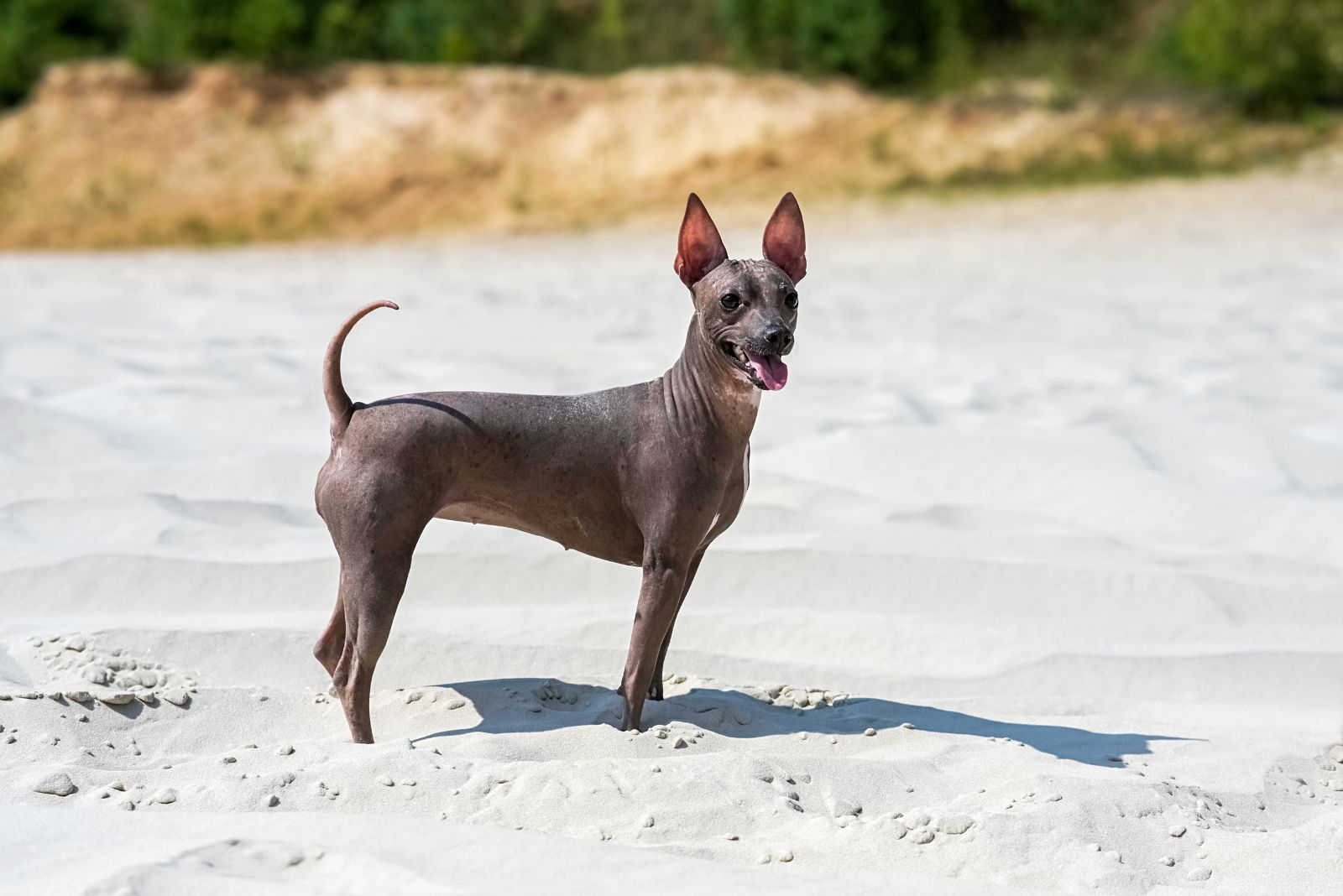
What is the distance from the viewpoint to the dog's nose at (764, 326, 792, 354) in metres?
2.92

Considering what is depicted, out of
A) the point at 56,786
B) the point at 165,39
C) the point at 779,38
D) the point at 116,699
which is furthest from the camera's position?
the point at 165,39

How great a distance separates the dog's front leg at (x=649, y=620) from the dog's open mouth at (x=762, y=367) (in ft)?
1.26

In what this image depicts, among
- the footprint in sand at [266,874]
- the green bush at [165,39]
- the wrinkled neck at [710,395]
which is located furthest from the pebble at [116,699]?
the green bush at [165,39]

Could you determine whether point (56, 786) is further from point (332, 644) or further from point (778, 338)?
point (778, 338)

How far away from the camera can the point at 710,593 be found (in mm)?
4145

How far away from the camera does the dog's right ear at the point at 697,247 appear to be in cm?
309

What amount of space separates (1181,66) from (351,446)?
18.4 m

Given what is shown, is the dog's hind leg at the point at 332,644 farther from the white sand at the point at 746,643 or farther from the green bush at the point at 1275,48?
the green bush at the point at 1275,48

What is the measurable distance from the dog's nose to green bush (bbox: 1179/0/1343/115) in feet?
53.9

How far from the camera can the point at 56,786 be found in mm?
2750

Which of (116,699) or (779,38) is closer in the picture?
(116,699)

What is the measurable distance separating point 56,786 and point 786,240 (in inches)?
65.0

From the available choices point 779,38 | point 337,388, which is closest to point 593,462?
point 337,388

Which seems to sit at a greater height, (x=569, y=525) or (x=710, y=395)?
(x=710, y=395)
